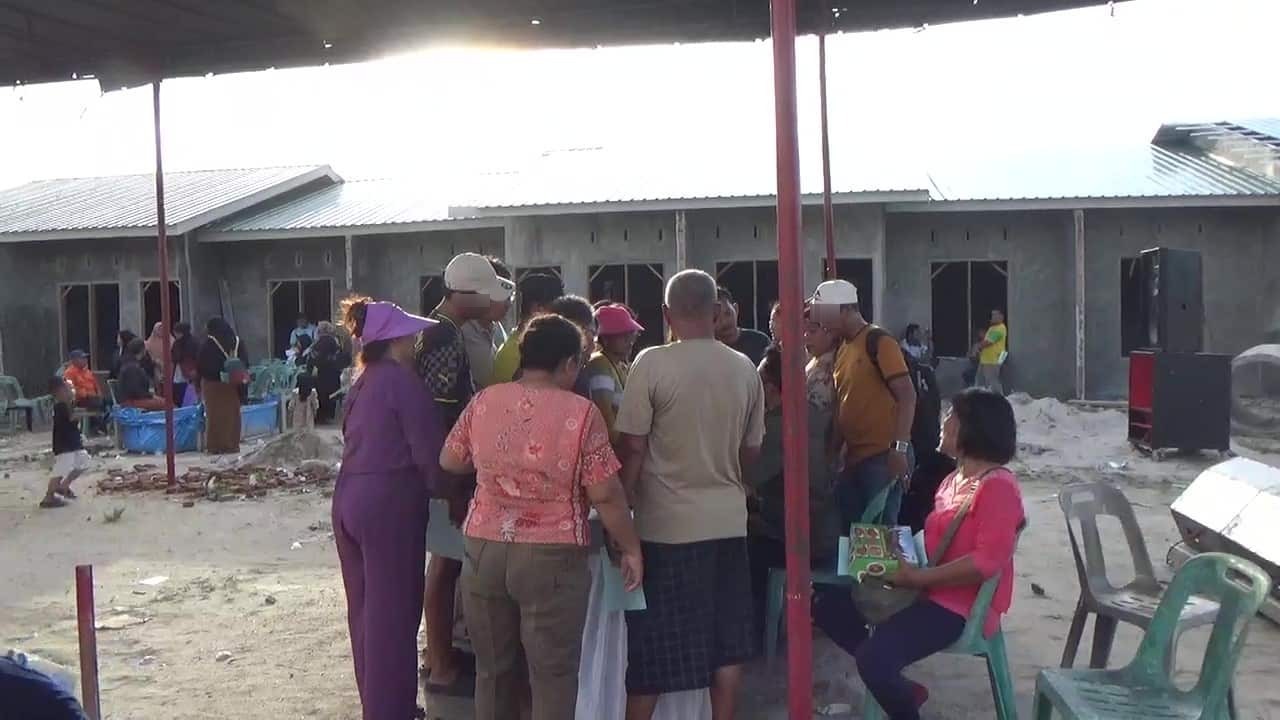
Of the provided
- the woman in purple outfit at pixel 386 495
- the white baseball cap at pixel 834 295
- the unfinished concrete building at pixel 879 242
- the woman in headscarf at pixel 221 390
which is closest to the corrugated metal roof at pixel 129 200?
the unfinished concrete building at pixel 879 242

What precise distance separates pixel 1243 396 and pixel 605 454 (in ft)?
41.7

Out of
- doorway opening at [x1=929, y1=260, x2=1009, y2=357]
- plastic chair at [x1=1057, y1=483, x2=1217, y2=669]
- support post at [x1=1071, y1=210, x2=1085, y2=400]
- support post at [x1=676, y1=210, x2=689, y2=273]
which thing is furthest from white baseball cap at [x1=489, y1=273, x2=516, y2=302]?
doorway opening at [x1=929, y1=260, x2=1009, y2=357]

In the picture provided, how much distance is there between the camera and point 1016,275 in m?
16.3

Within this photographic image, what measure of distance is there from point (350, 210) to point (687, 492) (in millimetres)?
16833

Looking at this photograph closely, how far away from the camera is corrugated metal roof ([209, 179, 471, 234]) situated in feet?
58.9

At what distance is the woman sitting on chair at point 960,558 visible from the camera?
3.58 m

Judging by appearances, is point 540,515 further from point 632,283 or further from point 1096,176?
point 1096,176

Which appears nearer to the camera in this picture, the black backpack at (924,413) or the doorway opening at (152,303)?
the black backpack at (924,413)

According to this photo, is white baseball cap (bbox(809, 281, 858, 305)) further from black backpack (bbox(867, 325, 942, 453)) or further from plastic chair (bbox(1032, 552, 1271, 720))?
plastic chair (bbox(1032, 552, 1271, 720))

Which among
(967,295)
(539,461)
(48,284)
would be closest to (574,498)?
(539,461)

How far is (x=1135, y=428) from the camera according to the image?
12062mm

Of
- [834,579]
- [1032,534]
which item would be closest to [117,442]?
[1032,534]

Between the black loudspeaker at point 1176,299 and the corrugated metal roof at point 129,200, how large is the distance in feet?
47.0

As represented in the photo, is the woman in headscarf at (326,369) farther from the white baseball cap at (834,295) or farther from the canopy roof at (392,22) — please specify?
the white baseball cap at (834,295)
